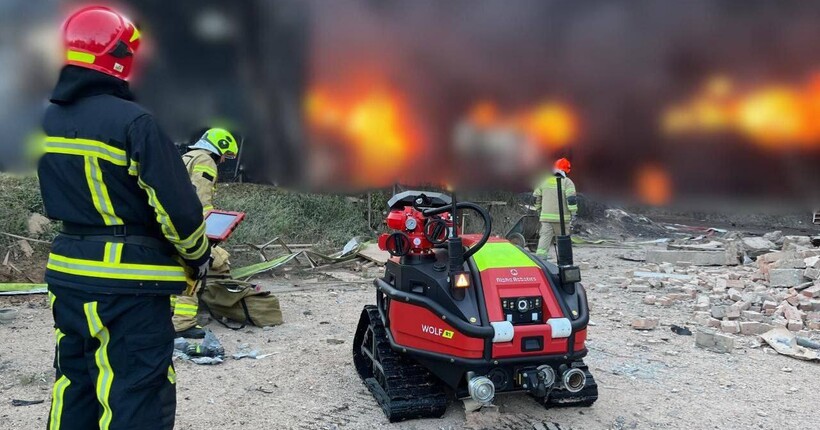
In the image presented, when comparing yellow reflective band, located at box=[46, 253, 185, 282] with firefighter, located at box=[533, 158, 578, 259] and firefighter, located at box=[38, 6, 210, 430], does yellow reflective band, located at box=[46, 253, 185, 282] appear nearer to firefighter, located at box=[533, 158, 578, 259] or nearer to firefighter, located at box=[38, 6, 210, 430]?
firefighter, located at box=[38, 6, 210, 430]

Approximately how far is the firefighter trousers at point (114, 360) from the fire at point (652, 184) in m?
5.98

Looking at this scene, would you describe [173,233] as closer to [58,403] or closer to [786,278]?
[58,403]

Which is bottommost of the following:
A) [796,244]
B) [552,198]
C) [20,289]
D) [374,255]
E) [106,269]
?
[796,244]

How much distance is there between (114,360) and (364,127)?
7.56 meters

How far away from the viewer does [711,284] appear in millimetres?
7605

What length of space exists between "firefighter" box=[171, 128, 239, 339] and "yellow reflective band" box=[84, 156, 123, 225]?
8.77ft

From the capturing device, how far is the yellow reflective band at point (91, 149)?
2170 mm

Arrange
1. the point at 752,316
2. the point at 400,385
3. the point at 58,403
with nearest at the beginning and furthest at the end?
the point at 58,403
the point at 400,385
the point at 752,316

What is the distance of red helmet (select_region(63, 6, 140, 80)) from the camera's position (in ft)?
7.27

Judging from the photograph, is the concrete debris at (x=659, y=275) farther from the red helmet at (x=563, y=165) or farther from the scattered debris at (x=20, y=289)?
the scattered debris at (x=20, y=289)

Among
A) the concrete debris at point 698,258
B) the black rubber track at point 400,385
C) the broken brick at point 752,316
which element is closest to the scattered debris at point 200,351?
the black rubber track at point 400,385

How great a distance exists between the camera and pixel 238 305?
5.47m

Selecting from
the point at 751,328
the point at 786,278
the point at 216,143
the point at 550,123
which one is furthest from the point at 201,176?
the point at 786,278

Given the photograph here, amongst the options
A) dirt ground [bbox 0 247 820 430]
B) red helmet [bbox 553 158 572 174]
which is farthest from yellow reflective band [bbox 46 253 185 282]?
red helmet [bbox 553 158 572 174]
